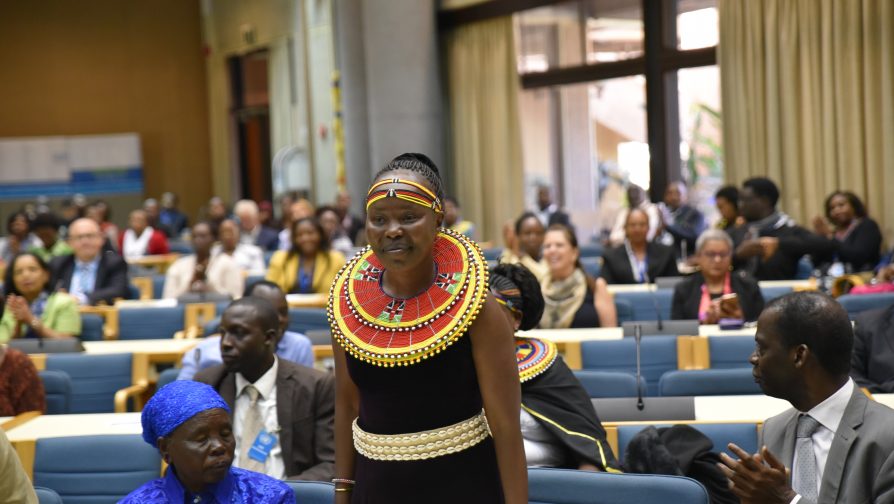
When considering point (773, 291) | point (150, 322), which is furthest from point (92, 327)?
point (773, 291)

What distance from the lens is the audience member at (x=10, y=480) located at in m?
2.57

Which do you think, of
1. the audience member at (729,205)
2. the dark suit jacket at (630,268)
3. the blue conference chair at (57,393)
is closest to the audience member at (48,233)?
the dark suit jacket at (630,268)

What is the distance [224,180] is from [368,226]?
2063 cm

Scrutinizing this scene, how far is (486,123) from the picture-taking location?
14.9m

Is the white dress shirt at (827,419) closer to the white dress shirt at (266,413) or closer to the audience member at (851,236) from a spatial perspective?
the white dress shirt at (266,413)

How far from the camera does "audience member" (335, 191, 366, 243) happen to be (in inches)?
530

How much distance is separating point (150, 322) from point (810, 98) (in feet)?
22.2

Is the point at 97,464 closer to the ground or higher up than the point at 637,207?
closer to the ground

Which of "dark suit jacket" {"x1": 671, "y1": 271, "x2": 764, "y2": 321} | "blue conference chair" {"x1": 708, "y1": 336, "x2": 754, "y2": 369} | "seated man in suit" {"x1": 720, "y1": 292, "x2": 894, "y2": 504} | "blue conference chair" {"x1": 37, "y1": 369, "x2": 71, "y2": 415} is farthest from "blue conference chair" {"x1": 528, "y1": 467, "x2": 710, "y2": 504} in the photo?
"dark suit jacket" {"x1": 671, "y1": 271, "x2": 764, "y2": 321}

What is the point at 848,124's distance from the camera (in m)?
10.5

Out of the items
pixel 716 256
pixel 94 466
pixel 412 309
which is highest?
pixel 412 309

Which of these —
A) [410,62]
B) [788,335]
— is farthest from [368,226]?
[410,62]

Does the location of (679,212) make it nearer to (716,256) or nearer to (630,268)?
(630,268)

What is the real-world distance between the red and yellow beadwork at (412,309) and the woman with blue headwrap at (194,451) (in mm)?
638
